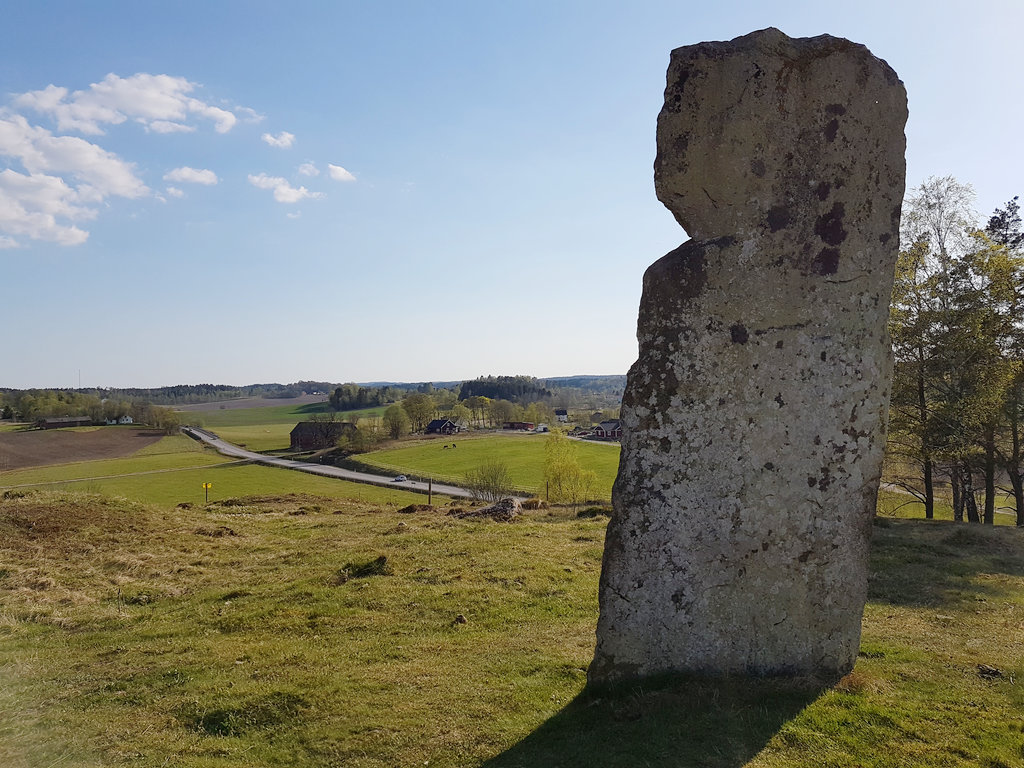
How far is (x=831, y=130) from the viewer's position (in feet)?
24.6

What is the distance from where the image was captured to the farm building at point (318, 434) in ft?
347

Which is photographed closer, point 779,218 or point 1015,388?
point 779,218

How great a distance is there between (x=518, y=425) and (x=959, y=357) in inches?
4524

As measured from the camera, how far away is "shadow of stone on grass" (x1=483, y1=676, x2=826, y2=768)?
19.6 ft

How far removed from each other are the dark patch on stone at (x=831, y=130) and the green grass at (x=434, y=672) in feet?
20.5

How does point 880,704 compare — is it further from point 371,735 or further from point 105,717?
point 105,717

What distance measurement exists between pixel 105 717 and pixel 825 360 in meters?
9.62

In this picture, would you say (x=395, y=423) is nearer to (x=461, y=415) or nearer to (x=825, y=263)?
(x=461, y=415)

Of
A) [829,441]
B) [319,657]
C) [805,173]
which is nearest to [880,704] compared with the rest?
[829,441]

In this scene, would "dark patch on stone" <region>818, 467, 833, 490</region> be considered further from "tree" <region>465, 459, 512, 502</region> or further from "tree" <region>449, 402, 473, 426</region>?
"tree" <region>449, 402, 473, 426</region>

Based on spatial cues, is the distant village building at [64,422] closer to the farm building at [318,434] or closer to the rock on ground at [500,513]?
the farm building at [318,434]

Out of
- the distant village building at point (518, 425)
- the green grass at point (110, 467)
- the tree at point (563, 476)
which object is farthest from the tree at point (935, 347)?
the distant village building at point (518, 425)

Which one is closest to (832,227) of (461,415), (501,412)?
(461,415)

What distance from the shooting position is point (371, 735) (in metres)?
6.86
